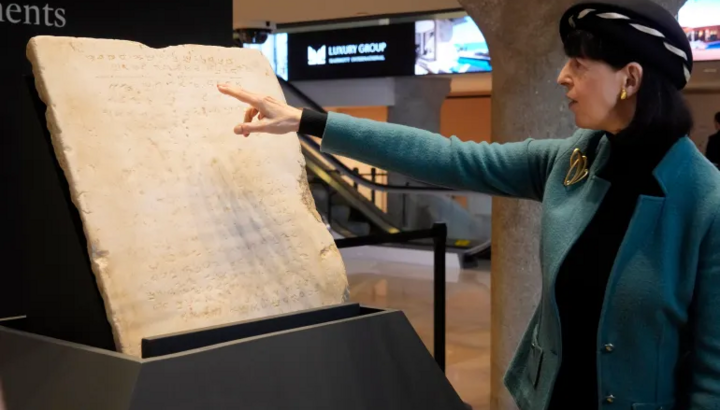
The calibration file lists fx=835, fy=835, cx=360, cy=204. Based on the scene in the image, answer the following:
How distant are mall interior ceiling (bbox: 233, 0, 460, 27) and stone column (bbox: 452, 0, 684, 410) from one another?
3.72 m

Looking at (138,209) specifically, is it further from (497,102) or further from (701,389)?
(497,102)

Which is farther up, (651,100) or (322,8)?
(322,8)

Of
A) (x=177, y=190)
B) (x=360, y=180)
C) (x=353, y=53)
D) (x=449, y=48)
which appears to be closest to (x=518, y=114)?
(x=177, y=190)

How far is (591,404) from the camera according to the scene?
1.59 metres

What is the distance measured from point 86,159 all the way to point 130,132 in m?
0.13

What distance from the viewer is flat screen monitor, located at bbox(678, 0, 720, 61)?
25.9ft

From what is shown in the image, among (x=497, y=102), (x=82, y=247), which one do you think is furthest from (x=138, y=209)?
(x=497, y=102)

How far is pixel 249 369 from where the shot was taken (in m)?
1.63

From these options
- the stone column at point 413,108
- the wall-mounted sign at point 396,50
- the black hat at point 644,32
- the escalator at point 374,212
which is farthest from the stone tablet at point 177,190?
the stone column at point 413,108

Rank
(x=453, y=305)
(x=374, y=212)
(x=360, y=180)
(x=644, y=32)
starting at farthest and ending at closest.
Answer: (x=374, y=212) < (x=360, y=180) < (x=453, y=305) < (x=644, y=32)

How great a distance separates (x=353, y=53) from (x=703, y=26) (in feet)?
14.1

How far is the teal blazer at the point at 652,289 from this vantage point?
1.46 meters

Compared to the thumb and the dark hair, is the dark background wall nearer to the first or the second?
the thumb

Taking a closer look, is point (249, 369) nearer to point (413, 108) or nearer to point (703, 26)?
point (703, 26)
